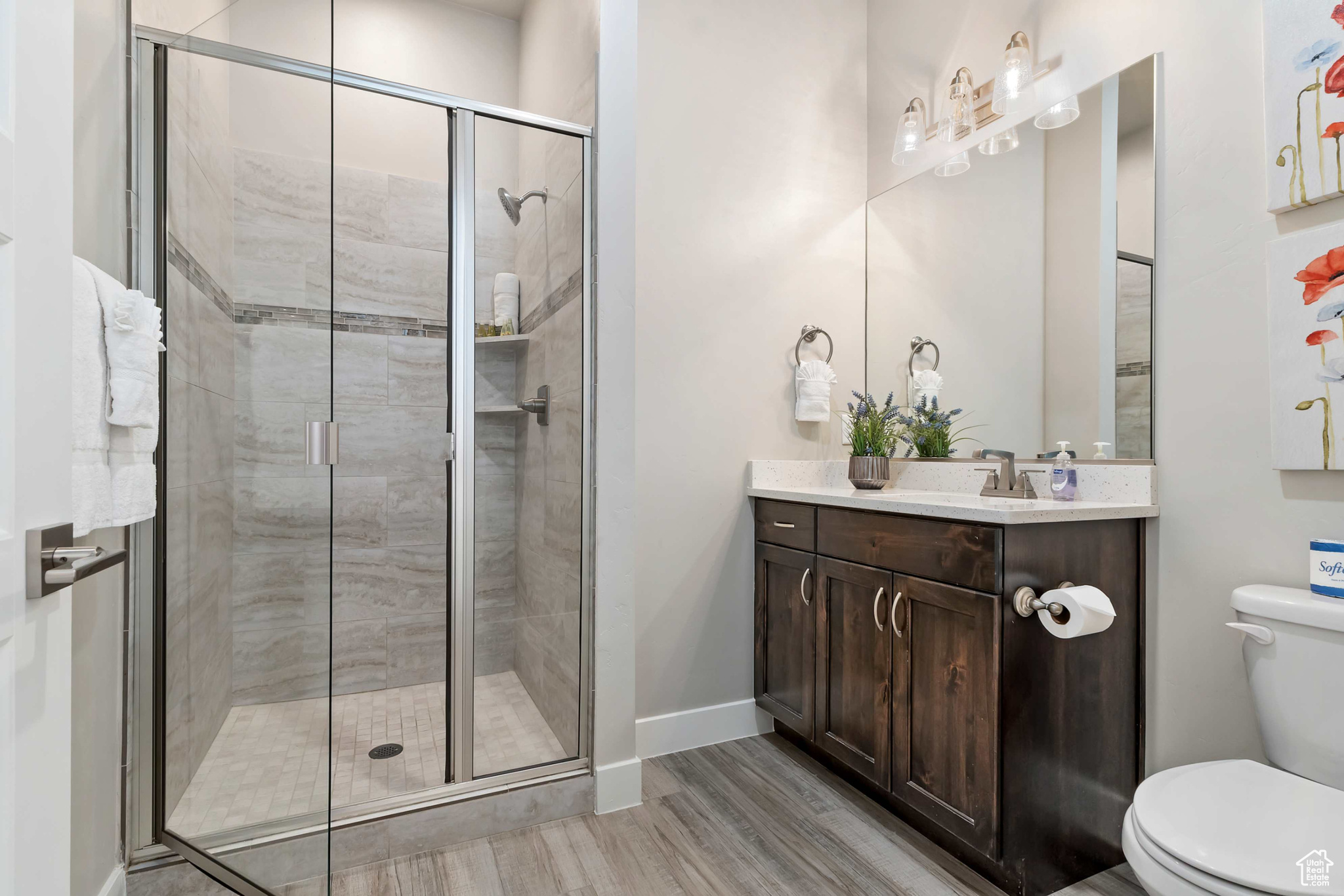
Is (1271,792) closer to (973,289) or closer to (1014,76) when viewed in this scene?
(973,289)

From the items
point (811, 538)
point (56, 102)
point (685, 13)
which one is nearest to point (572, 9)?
point (685, 13)

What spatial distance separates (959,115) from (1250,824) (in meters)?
2.12

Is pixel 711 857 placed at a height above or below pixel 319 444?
below

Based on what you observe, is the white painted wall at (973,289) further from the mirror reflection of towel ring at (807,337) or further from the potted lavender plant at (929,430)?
the mirror reflection of towel ring at (807,337)

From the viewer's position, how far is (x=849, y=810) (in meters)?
1.92

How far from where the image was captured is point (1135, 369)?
1.76 meters

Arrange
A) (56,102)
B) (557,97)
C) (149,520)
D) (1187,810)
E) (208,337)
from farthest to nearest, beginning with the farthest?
(557,97), (149,520), (208,337), (1187,810), (56,102)

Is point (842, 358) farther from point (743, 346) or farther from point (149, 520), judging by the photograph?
point (149, 520)

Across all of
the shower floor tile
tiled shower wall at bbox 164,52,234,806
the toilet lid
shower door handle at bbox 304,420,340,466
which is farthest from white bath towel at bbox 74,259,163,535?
the toilet lid

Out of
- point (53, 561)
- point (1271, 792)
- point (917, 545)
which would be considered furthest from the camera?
point (917, 545)

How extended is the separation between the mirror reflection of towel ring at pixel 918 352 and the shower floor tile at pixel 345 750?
176 cm

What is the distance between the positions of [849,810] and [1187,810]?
0.93 m

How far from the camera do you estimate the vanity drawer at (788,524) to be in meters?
2.15

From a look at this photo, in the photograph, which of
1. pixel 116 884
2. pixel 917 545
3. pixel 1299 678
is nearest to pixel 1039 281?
pixel 917 545
